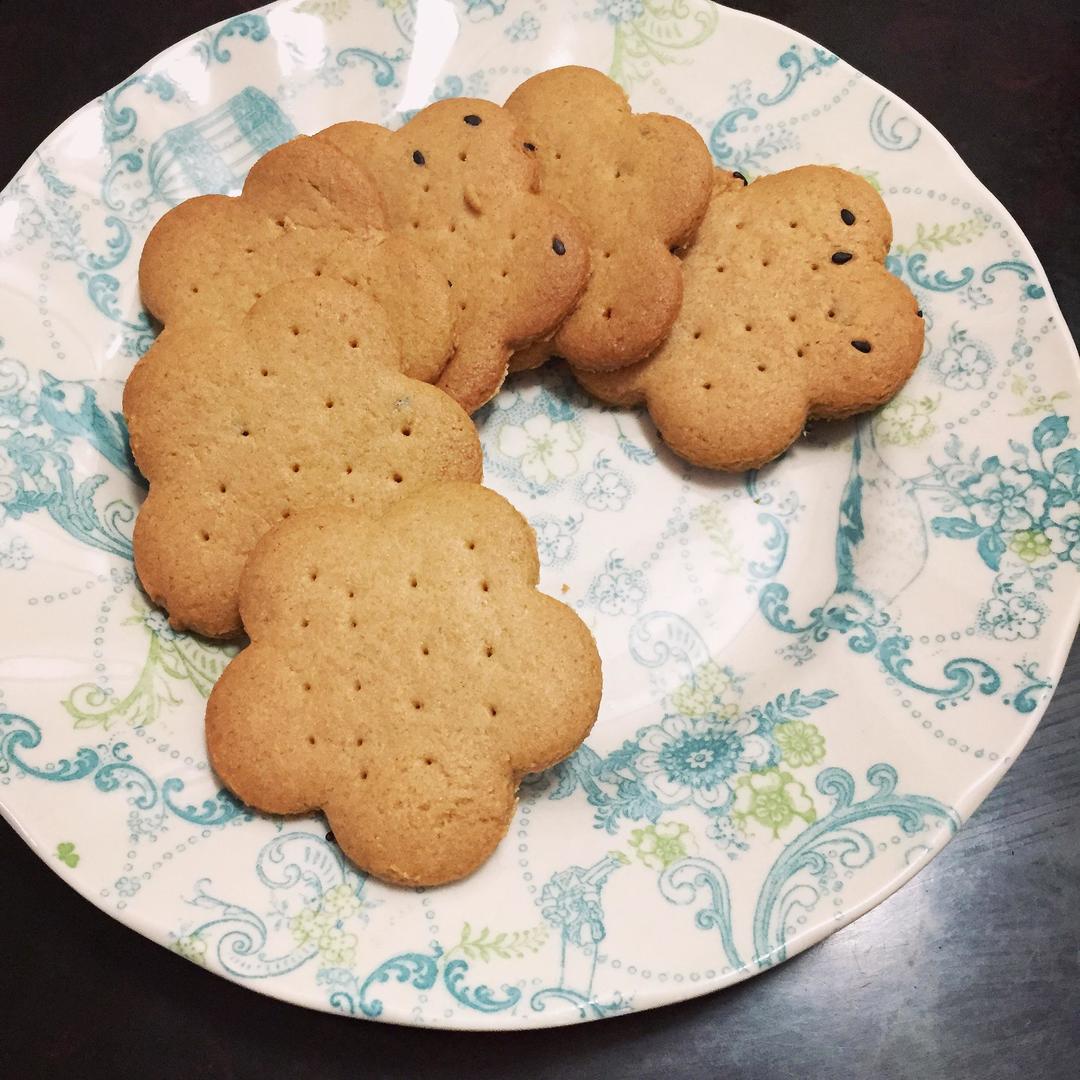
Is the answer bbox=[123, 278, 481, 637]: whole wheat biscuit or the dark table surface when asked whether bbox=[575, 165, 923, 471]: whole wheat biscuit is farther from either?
the dark table surface

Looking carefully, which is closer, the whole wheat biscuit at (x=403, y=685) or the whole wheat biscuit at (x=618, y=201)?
the whole wheat biscuit at (x=403, y=685)

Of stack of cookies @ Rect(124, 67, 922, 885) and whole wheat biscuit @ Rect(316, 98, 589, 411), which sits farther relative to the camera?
whole wheat biscuit @ Rect(316, 98, 589, 411)

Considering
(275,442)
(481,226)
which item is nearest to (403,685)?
(275,442)

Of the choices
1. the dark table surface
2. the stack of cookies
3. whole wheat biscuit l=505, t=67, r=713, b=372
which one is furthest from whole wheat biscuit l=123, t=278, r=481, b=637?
the dark table surface

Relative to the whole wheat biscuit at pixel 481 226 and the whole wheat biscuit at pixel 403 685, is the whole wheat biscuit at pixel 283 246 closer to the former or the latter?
the whole wheat biscuit at pixel 481 226

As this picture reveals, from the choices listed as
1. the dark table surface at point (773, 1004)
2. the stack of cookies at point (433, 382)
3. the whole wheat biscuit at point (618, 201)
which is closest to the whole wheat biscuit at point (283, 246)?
the stack of cookies at point (433, 382)

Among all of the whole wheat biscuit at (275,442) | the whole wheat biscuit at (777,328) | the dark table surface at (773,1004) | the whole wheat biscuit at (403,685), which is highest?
the whole wheat biscuit at (777,328)

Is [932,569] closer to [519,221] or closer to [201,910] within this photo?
[519,221]
